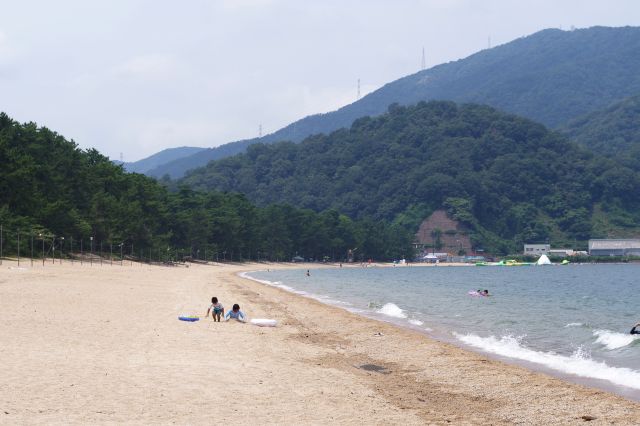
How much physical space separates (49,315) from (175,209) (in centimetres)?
10994

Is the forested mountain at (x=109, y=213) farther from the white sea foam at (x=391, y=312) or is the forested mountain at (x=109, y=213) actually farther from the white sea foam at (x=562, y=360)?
the white sea foam at (x=562, y=360)

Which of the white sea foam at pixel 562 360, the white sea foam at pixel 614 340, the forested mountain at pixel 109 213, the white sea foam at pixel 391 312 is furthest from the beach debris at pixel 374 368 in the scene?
the forested mountain at pixel 109 213

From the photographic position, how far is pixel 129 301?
116ft

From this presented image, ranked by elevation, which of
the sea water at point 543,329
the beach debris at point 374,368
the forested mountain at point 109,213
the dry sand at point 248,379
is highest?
the forested mountain at point 109,213

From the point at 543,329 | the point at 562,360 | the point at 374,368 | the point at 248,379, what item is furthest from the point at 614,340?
the point at 248,379

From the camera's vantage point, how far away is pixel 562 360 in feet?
71.6

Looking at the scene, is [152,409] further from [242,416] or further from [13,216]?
[13,216]

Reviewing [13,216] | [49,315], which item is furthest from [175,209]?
[49,315]

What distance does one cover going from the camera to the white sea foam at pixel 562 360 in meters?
18.7

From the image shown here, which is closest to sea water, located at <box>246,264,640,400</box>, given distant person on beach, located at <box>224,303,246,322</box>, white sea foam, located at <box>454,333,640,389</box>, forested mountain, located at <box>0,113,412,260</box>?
white sea foam, located at <box>454,333,640,389</box>

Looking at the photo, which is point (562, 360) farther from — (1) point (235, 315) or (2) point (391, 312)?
(2) point (391, 312)

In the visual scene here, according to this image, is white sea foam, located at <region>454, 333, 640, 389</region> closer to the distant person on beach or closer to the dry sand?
the dry sand

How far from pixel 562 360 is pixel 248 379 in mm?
10533

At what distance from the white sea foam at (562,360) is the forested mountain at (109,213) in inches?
1960
